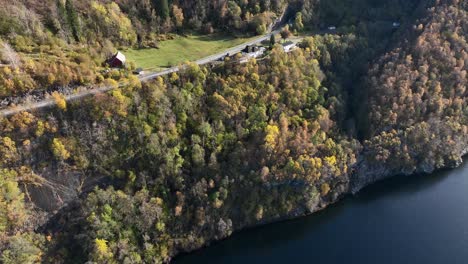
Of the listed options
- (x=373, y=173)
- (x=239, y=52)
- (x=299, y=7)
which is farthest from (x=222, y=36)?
(x=373, y=173)

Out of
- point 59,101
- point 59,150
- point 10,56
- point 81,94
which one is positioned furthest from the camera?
point 81,94

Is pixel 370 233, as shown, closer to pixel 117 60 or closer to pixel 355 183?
pixel 355 183

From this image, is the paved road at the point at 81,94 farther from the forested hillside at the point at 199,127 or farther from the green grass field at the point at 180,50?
the green grass field at the point at 180,50

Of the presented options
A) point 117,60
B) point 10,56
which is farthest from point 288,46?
point 10,56

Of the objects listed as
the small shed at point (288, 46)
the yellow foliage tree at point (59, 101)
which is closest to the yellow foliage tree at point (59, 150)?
the yellow foliage tree at point (59, 101)

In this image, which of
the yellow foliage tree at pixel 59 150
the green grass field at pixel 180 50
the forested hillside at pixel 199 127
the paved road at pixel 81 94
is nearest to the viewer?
the paved road at pixel 81 94
